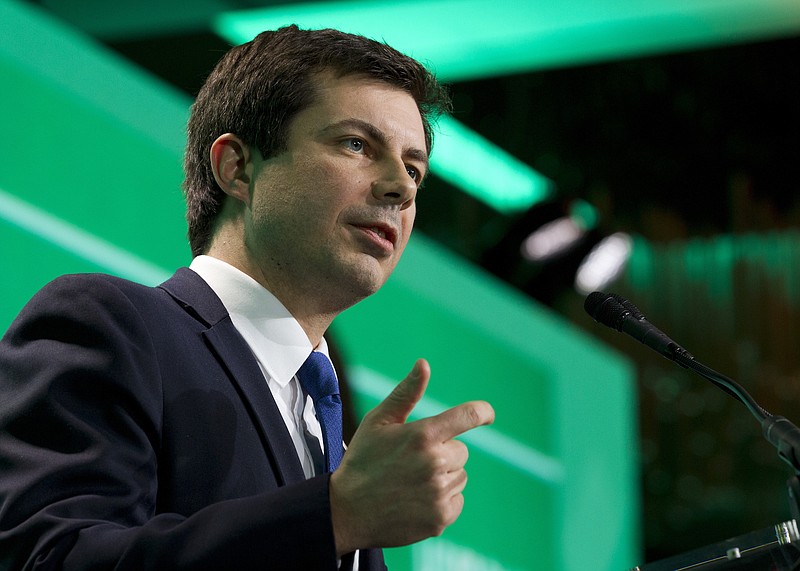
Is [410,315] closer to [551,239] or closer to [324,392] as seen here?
[324,392]

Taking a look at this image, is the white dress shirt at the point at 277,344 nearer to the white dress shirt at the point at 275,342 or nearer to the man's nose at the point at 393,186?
the white dress shirt at the point at 275,342

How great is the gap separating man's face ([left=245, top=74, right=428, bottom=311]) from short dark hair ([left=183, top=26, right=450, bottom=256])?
34 millimetres

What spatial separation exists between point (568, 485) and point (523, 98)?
2822 millimetres

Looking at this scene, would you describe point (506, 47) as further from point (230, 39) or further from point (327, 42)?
point (327, 42)

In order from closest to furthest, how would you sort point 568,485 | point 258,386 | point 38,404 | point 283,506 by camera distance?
point 283,506 → point 38,404 → point 258,386 → point 568,485

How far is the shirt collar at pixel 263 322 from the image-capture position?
1492 mm

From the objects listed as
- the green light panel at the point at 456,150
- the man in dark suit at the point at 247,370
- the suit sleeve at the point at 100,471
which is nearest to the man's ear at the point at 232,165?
the man in dark suit at the point at 247,370

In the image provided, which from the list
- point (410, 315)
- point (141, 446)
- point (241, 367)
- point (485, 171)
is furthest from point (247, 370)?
point (485, 171)

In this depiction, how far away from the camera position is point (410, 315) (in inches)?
144

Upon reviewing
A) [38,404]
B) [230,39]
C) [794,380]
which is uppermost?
[230,39]

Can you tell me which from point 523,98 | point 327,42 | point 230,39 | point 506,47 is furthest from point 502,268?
point 327,42

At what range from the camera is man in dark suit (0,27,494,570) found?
105 cm

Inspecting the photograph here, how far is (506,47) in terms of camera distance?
539cm

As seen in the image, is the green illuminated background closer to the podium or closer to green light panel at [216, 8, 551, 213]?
green light panel at [216, 8, 551, 213]
